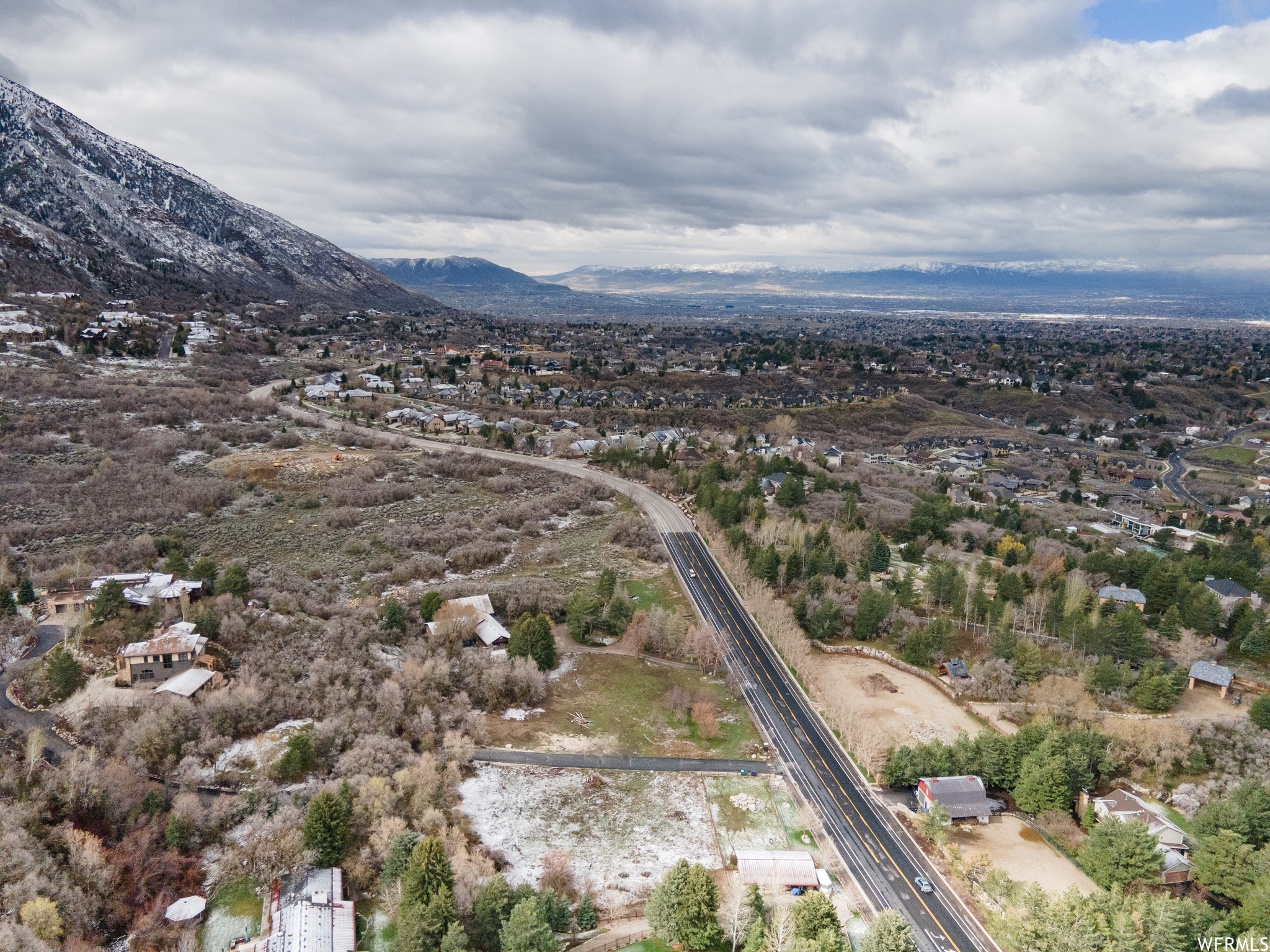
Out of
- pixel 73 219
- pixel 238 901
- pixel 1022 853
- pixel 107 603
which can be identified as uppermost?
pixel 73 219

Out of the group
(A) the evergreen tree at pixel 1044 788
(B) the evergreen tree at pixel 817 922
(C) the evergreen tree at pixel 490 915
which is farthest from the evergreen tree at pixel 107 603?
(A) the evergreen tree at pixel 1044 788

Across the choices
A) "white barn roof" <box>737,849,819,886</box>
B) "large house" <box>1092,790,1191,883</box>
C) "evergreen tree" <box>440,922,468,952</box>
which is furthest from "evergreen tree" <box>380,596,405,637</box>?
"large house" <box>1092,790,1191,883</box>

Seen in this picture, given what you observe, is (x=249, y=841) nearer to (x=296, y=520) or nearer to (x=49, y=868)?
(x=49, y=868)

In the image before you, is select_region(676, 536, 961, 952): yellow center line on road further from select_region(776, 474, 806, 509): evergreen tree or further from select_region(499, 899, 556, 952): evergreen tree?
select_region(776, 474, 806, 509): evergreen tree

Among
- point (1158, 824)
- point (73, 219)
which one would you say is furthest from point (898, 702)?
point (73, 219)

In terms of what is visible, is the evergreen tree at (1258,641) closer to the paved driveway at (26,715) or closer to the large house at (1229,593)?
the large house at (1229,593)

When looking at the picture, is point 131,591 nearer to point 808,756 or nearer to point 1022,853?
point 808,756
